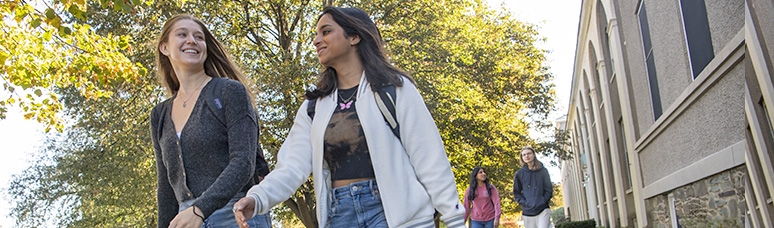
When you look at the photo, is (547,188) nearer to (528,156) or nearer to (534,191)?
(534,191)

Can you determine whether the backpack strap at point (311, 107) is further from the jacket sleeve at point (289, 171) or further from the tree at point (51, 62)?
the tree at point (51, 62)

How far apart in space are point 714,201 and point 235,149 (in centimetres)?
740

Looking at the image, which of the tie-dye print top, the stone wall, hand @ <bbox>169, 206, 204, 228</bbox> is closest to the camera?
hand @ <bbox>169, 206, 204, 228</bbox>

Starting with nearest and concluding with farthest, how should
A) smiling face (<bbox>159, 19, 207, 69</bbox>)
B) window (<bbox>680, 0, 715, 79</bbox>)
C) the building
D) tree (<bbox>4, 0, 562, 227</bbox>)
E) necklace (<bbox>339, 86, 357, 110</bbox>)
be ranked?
necklace (<bbox>339, 86, 357, 110</bbox>)
smiling face (<bbox>159, 19, 207, 69</bbox>)
the building
window (<bbox>680, 0, 715, 79</bbox>)
tree (<bbox>4, 0, 562, 227</bbox>)

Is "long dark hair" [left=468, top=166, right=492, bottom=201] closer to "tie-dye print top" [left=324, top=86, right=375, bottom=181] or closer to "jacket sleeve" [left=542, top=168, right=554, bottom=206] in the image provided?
"jacket sleeve" [left=542, top=168, right=554, bottom=206]

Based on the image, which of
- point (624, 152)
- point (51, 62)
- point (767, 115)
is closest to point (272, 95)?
point (51, 62)

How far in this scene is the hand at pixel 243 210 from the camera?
249 cm

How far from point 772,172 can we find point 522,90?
19.7m

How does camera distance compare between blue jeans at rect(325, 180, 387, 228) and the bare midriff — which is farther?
the bare midriff

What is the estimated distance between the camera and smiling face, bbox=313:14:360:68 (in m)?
3.18

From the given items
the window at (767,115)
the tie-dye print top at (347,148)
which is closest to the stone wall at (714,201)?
the window at (767,115)

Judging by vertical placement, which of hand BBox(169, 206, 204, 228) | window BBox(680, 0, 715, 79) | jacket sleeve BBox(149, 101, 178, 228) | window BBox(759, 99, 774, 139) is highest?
window BBox(680, 0, 715, 79)

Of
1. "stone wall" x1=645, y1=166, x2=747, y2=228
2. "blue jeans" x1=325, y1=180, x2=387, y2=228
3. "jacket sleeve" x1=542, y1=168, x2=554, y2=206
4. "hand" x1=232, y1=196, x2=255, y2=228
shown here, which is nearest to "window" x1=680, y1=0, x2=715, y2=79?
"stone wall" x1=645, y1=166, x2=747, y2=228

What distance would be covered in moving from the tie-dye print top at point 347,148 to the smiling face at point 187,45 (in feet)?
2.69
